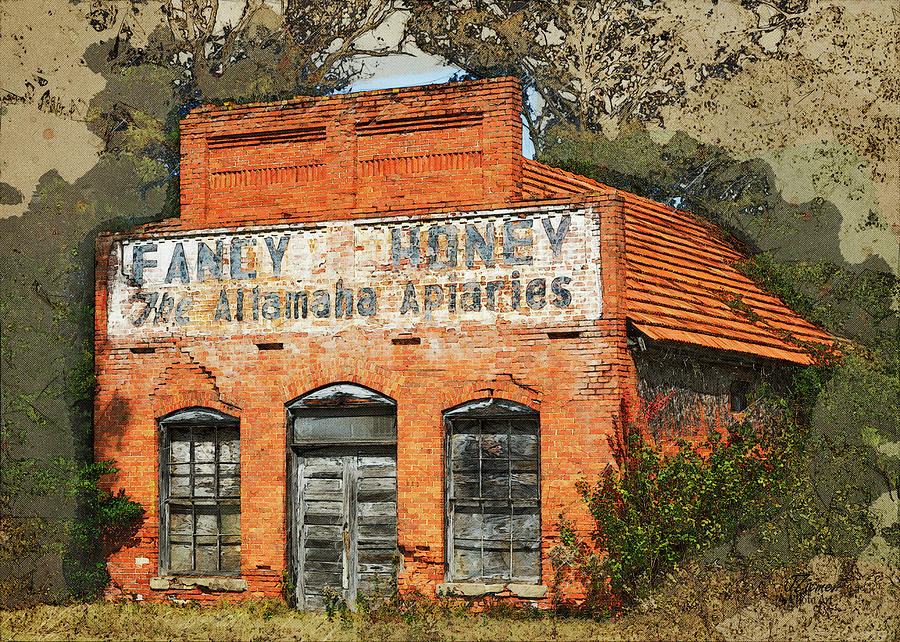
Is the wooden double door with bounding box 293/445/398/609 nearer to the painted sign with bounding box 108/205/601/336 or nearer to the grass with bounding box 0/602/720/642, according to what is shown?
the grass with bounding box 0/602/720/642

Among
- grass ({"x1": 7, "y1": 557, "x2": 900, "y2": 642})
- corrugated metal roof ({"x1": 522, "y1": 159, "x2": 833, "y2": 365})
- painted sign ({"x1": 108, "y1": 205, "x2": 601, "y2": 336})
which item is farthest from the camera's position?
corrugated metal roof ({"x1": 522, "y1": 159, "x2": 833, "y2": 365})

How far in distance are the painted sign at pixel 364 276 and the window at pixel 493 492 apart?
50.0 inches

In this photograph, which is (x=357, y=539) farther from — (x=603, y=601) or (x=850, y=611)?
(x=850, y=611)

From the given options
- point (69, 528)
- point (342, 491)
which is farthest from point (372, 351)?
point (69, 528)

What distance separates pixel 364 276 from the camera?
1253 centimetres

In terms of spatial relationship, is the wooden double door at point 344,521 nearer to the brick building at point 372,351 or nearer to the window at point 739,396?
the brick building at point 372,351

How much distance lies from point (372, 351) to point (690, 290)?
5262mm

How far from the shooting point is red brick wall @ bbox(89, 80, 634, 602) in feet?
37.9

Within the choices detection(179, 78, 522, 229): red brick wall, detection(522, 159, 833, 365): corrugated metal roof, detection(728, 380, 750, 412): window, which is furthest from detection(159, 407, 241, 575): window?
detection(728, 380, 750, 412): window

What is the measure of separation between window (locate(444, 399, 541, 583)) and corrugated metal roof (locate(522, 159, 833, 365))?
81.3 inches

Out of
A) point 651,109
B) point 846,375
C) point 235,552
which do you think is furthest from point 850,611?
point 651,109

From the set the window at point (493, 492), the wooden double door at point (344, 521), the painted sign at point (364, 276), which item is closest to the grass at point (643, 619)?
the wooden double door at point (344, 521)

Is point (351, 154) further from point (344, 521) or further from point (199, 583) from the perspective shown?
point (199, 583)

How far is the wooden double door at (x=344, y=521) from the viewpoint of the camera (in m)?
12.3
